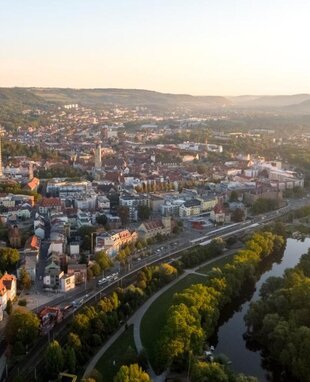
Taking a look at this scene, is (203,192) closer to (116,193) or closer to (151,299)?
(116,193)

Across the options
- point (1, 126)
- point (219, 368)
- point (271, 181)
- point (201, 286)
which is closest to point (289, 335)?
point (219, 368)

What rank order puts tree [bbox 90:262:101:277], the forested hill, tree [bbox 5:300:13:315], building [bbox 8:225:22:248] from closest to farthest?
tree [bbox 5:300:13:315] < tree [bbox 90:262:101:277] < building [bbox 8:225:22:248] < the forested hill

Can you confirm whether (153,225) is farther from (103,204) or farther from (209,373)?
(209,373)

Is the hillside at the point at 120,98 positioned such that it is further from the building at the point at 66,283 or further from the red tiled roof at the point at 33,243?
the building at the point at 66,283

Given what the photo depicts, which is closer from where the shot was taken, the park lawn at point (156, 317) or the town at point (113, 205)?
the park lawn at point (156, 317)

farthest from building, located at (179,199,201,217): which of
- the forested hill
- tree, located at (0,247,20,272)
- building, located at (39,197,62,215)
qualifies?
the forested hill

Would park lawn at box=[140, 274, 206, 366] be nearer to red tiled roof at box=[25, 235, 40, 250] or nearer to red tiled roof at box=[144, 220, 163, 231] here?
red tiled roof at box=[144, 220, 163, 231]

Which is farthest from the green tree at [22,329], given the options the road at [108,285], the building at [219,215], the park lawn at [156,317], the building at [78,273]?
the building at [219,215]
